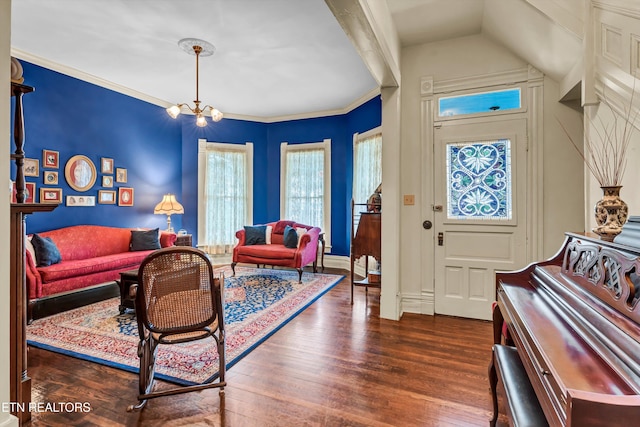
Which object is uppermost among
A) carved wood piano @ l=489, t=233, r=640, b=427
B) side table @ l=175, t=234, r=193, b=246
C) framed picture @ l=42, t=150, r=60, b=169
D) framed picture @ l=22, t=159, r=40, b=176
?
framed picture @ l=42, t=150, r=60, b=169

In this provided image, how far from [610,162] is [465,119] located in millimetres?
1301

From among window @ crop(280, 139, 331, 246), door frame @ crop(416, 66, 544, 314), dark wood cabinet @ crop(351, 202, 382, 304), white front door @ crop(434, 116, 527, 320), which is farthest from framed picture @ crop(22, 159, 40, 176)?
white front door @ crop(434, 116, 527, 320)

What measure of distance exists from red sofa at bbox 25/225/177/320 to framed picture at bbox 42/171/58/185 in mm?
633

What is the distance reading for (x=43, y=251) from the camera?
3613 mm

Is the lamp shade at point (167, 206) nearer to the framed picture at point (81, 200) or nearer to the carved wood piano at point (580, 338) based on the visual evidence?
the framed picture at point (81, 200)

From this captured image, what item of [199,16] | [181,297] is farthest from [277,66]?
[181,297]

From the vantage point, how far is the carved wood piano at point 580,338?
2.33 feet

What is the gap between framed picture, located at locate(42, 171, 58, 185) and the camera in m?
4.09

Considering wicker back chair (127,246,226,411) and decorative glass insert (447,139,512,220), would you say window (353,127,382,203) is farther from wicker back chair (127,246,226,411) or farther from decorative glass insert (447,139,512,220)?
wicker back chair (127,246,226,411)

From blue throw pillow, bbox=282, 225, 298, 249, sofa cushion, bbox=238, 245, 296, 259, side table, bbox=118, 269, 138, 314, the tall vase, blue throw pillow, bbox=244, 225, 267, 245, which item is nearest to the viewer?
the tall vase

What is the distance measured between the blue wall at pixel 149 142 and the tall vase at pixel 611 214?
3690 mm

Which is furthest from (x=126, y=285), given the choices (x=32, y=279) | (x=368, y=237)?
(x=368, y=237)

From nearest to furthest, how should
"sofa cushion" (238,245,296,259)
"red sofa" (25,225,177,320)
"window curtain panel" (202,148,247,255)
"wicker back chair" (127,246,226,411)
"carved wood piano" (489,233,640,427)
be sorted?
1. "carved wood piano" (489,233,640,427)
2. "wicker back chair" (127,246,226,411)
3. "red sofa" (25,225,177,320)
4. "sofa cushion" (238,245,296,259)
5. "window curtain panel" (202,148,247,255)

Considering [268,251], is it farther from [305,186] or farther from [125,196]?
[125,196]
